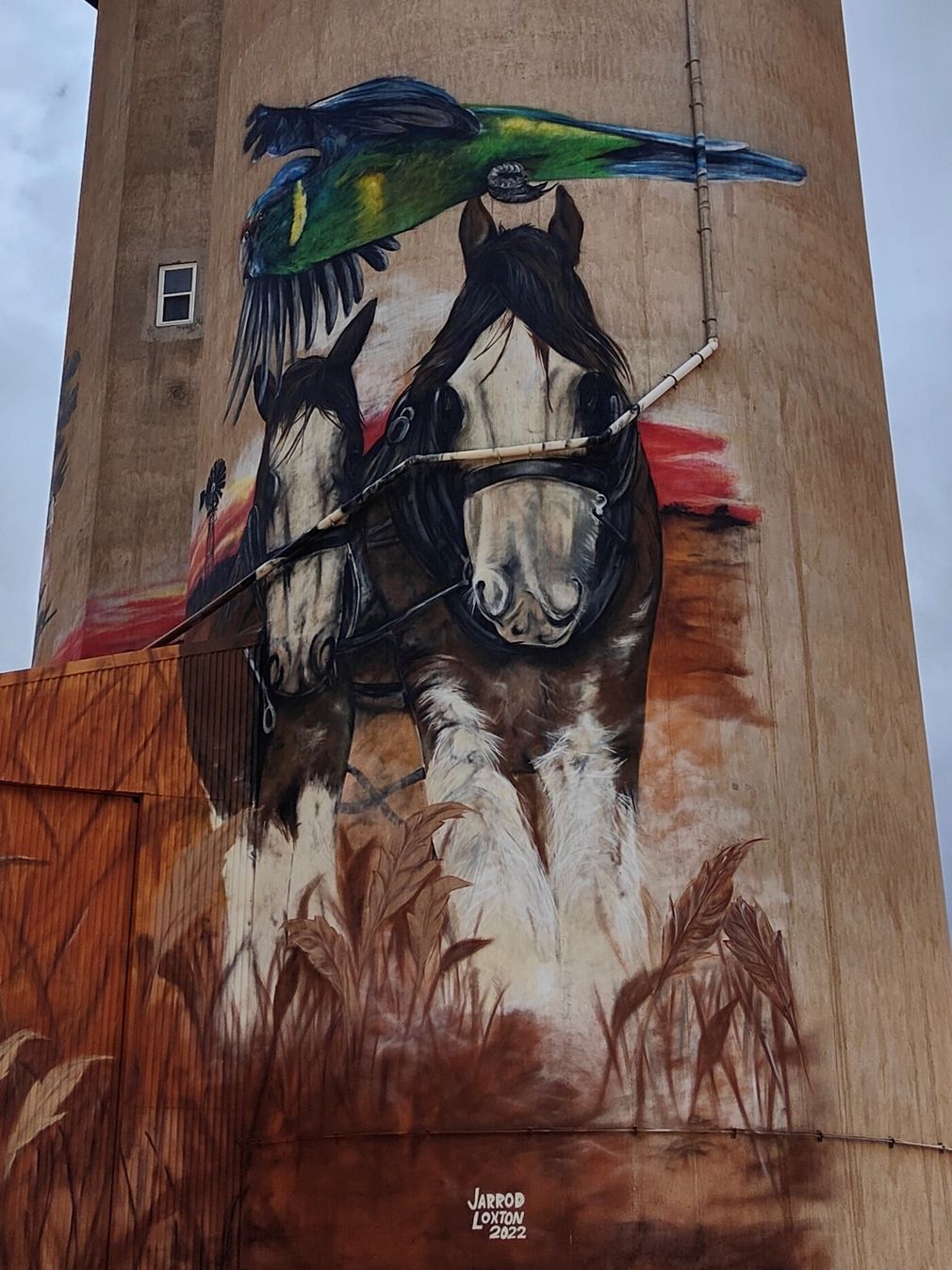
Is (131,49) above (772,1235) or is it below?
above

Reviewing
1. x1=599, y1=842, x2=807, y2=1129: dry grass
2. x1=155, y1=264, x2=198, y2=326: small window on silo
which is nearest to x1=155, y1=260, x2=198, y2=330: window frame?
x1=155, y1=264, x2=198, y2=326: small window on silo

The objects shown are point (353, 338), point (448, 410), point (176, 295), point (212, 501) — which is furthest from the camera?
point (176, 295)

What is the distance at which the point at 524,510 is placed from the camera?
21.4 metres

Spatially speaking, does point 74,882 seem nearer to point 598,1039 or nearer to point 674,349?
point 598,1039

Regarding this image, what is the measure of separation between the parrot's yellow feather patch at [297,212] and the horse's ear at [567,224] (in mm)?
3516

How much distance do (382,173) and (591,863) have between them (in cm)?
917

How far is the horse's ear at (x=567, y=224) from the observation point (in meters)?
22.5

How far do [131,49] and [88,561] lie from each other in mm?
9539

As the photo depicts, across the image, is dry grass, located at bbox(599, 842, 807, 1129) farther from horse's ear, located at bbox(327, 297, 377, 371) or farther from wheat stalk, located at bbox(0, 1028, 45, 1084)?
horse's ear, located at bbox(327, 297, 377, 371)

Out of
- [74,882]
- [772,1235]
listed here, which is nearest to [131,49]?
[74,882]

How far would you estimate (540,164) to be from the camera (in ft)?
75.3

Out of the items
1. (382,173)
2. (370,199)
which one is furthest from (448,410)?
(382,173)

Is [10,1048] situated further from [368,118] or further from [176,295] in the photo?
[176,295]

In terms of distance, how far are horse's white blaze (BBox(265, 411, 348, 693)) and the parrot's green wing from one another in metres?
3.81
